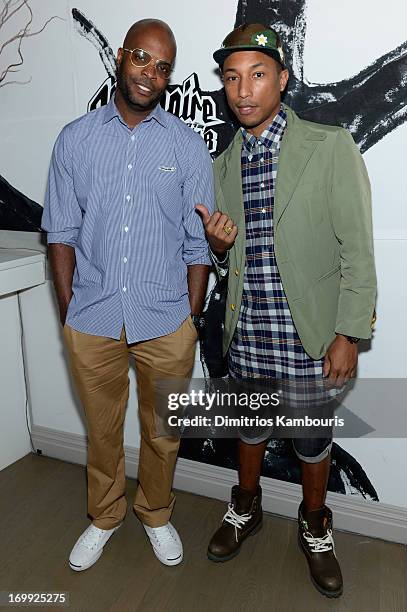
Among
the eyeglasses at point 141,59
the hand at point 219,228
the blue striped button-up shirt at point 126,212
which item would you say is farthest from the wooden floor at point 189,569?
the eyeglasses at point 141,59

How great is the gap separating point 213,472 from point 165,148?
1.36 metres

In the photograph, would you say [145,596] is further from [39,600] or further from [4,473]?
[4,473]

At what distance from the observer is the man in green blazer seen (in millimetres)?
1655

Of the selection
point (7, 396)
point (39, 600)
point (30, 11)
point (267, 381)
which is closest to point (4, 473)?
point (7, 396)

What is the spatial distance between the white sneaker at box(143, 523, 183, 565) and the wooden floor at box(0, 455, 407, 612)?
0.03 metres

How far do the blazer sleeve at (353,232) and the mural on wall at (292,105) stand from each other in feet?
0.93

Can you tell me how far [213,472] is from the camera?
8.07ft

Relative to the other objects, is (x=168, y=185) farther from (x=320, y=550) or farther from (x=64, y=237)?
(x=320, y=550)

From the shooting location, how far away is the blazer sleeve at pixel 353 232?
5.38 feet

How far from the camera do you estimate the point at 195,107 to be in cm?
213

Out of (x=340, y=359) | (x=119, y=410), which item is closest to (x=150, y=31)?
(x=340, y=359)

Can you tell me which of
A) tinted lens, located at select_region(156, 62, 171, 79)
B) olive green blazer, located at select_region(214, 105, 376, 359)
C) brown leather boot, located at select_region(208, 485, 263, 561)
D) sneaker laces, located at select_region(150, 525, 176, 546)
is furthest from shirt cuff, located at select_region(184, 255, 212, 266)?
sneaker laces, located at select_region(150, 525, 176, 546)

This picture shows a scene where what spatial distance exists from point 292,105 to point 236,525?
1491 millimetres

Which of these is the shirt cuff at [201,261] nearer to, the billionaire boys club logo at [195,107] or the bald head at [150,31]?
the billionaire boys club logo at [195,107]
